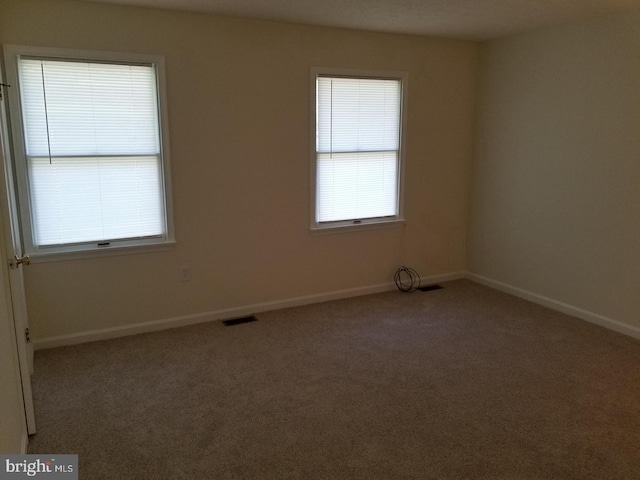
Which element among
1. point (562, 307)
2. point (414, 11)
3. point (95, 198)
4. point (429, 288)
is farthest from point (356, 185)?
point (95, 198)

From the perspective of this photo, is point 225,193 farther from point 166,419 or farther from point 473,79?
point 473,79

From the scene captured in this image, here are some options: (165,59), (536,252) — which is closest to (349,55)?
(165,59)

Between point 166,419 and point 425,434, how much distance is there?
1.39m

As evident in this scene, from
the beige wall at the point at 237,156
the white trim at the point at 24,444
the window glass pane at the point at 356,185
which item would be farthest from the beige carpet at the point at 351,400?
the window glass pane at the point at 356,185

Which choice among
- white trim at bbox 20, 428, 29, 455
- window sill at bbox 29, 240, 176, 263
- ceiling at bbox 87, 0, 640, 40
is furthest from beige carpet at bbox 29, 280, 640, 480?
ceiling at bbox 87, 0, 640, 40

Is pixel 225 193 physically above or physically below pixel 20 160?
below

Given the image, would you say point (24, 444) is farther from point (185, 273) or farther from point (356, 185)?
point (356, 185)

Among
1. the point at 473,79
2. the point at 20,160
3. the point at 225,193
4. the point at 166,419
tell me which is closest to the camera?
the point at 166,419

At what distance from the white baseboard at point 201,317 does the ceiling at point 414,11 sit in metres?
2.36

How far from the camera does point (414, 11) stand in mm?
3645

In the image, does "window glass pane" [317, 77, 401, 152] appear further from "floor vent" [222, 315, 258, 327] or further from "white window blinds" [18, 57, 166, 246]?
"floor vent" [222, 315, 258, 327]

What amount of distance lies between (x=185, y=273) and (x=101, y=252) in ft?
2.14

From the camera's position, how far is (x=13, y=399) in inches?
83.4

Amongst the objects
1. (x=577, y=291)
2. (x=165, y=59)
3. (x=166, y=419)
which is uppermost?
(x=165, y=59)
